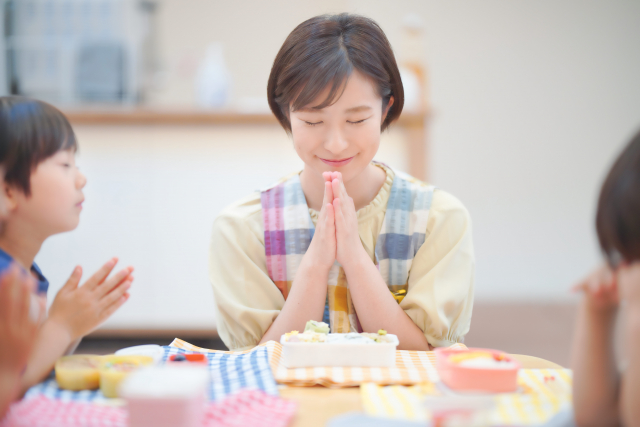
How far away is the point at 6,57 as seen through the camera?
2822 millimetres

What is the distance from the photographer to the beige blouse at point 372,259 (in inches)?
44.9

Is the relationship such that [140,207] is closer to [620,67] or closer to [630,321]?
[630,321]

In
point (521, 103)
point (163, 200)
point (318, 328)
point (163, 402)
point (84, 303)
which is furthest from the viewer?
point (521, 103)

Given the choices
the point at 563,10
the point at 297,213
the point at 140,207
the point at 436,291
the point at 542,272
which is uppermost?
the point at 563,10

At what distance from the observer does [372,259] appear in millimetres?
1271

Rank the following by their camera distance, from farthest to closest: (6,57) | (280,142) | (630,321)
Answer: (6,57) → (280,142) → (630,321)

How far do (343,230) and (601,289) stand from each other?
0.57 m

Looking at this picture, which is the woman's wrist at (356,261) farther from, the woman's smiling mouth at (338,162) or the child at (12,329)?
the child at (12,329)

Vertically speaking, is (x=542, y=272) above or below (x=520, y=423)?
below

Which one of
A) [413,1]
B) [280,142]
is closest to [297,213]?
[280,142]

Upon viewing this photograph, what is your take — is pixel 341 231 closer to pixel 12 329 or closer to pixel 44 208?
pixel 44 208

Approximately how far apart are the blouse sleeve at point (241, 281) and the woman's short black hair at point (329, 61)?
0.29m

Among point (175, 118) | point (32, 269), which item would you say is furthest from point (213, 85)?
point (32, 269)

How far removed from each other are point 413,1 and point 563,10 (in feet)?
3.20
